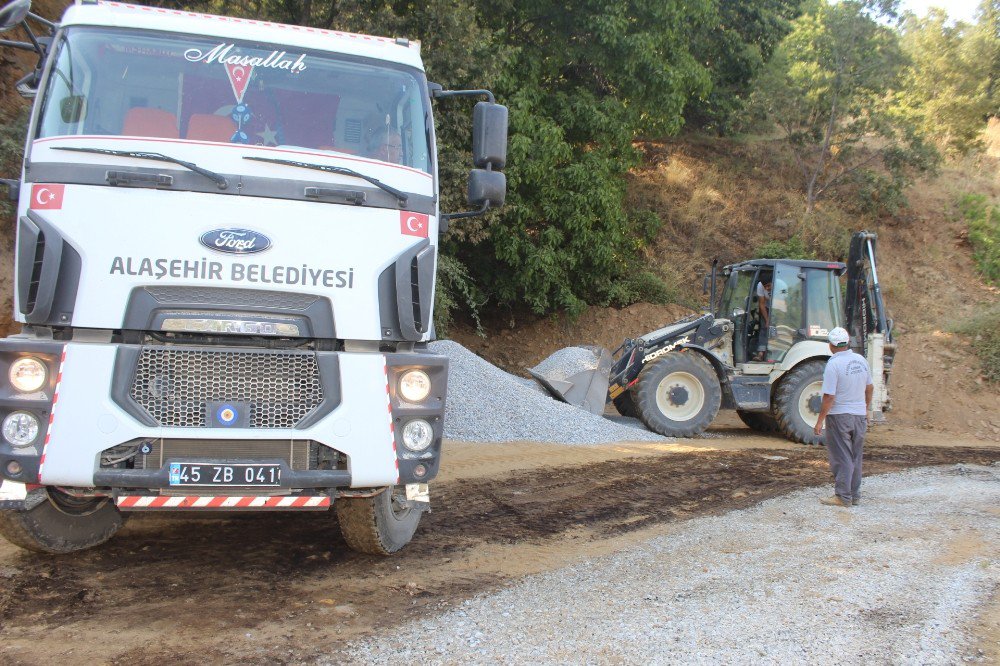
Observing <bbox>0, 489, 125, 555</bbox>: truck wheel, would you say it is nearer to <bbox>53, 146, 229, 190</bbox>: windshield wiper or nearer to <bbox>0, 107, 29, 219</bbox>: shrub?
<bbox>53, 146, 229, 190</bbox>: windshield wiper

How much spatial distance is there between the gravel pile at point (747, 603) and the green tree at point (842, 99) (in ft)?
56.0

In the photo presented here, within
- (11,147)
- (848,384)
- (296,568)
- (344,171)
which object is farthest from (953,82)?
(296,568)

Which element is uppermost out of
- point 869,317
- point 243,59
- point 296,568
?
point 243,59

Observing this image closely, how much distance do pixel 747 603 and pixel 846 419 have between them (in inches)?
141

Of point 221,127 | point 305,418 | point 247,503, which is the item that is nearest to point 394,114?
point 221,127

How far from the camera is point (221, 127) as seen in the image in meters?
4.91

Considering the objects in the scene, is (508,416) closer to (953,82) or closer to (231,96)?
(231,96)

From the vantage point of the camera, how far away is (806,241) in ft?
75.1

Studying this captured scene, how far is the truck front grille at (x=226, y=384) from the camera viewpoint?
4375mm

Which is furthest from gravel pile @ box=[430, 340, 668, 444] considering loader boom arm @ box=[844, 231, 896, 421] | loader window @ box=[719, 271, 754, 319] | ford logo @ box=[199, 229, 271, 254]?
ford logo @ box=[199, 229, 271, 254]

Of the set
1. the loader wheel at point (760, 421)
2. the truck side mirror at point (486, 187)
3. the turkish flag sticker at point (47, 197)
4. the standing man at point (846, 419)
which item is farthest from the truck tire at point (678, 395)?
the turkish flag sticker at point (47, 197)

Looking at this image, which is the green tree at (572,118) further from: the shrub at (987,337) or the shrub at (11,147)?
the shrub at (11,147)

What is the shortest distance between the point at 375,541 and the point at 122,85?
3.07 m

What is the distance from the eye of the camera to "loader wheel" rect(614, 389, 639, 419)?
539 inches
